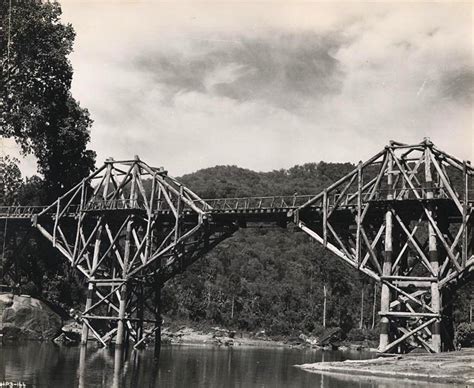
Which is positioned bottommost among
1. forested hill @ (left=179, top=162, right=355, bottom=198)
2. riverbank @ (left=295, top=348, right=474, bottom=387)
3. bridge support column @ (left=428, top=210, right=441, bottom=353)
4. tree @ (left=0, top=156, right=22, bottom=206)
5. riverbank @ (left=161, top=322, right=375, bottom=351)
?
riverbank @ (left=161, top=322, right=375, bottom=351)

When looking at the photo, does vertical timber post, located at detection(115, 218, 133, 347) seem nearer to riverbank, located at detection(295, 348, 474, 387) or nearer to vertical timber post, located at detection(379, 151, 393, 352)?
riverbank, located at detection(295, 348, 474, 387)

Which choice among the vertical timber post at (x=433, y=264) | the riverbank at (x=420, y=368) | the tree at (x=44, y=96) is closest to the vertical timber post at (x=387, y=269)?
→ the vertical timber post at (x=433, y=264)

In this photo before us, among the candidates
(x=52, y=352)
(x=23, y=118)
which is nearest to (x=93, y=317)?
(x=52, y=352)

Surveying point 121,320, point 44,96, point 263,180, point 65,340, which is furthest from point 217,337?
point 263,180

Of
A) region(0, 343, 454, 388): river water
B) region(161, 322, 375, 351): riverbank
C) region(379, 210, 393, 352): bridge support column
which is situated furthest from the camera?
region(161, 322, 375, 351): riverbank

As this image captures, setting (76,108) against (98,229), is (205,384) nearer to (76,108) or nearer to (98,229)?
(98,229)

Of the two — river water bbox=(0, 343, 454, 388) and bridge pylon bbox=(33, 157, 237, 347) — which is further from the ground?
bridge pylon bbox=(33, 157, 237, 347)

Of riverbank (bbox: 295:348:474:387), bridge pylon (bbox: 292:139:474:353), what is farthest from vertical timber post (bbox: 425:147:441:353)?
riverbank (bbox: 295:348:474:387)
